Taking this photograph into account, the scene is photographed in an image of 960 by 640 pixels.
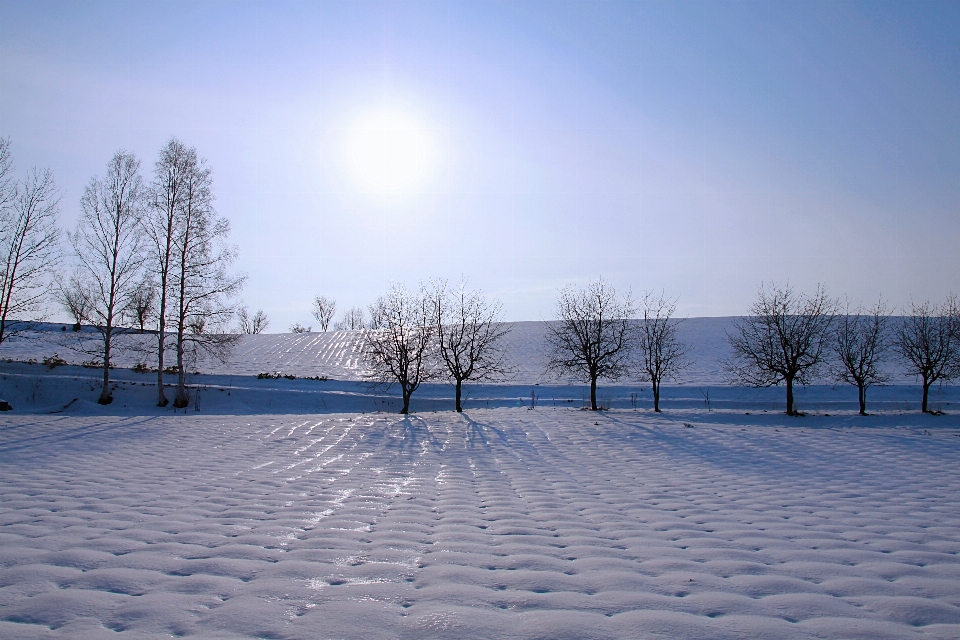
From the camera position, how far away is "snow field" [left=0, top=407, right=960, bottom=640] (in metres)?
3.26

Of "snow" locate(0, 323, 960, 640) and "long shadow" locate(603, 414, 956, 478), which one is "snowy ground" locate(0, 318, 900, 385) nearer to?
"long shadow" locate(603, 414, 956, 478)

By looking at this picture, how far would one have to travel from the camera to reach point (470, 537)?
5160mm

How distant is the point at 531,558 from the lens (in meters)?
4.46

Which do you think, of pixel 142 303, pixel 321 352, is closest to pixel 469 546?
pixel 142 303

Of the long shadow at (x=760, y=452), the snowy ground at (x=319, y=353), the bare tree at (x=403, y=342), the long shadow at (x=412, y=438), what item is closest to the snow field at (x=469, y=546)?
the long shadow at (x=760, y=452)

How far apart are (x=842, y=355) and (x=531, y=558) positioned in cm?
2606

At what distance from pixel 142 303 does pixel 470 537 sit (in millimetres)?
22363

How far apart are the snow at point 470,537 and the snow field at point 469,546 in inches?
1.0

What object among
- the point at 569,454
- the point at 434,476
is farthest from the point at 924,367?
the point at 434,476

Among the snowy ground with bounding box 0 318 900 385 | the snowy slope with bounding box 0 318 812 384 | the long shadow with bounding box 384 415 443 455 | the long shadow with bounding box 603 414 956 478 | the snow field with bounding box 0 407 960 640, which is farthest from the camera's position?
the snowy slope with bounding box 0 318 812 384

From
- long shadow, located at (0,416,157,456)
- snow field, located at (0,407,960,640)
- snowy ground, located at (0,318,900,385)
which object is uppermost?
snowy ground, located at (0,318,900,385)

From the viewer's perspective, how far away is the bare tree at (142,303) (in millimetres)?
21922

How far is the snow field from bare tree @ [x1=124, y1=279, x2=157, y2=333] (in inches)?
482

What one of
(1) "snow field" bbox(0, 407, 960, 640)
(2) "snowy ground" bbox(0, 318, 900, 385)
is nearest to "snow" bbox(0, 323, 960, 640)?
(1) "snow field" bbox(0, 407, 960, 640)
